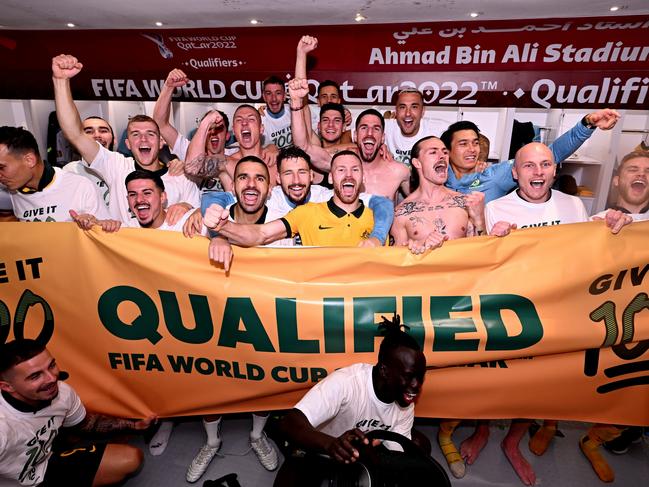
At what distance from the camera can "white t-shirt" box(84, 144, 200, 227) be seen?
12.2ft

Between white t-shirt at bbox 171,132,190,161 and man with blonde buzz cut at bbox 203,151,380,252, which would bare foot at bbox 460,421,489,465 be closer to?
man with blonde buzz cut at bbox 203,151,380,252

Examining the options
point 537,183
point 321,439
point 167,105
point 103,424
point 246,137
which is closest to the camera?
point 321,439

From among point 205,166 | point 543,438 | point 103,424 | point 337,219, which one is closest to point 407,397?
point 337,219

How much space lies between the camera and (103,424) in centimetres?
296

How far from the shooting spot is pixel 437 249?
262 centimetres

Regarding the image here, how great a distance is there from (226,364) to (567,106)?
17.0ft

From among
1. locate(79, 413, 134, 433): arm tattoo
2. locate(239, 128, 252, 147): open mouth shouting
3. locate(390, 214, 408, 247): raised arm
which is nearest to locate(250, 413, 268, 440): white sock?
locate(79, 413, 134, 433): arm tattoo

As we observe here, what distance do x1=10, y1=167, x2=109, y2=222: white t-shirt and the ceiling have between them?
2850mm

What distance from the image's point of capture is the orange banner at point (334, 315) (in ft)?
8.61

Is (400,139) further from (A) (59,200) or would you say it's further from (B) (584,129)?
(A) (59,200)

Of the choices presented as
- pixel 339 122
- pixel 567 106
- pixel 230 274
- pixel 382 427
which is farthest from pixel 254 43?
pixel 382 427

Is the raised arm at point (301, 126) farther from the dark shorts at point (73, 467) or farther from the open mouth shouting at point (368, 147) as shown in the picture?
the dark shorts at point (73, 467)

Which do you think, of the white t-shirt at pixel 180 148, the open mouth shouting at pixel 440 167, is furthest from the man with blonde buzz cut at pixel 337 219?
the white t-shirt at pixel 180 148

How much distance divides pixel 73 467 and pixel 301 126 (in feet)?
9.62
